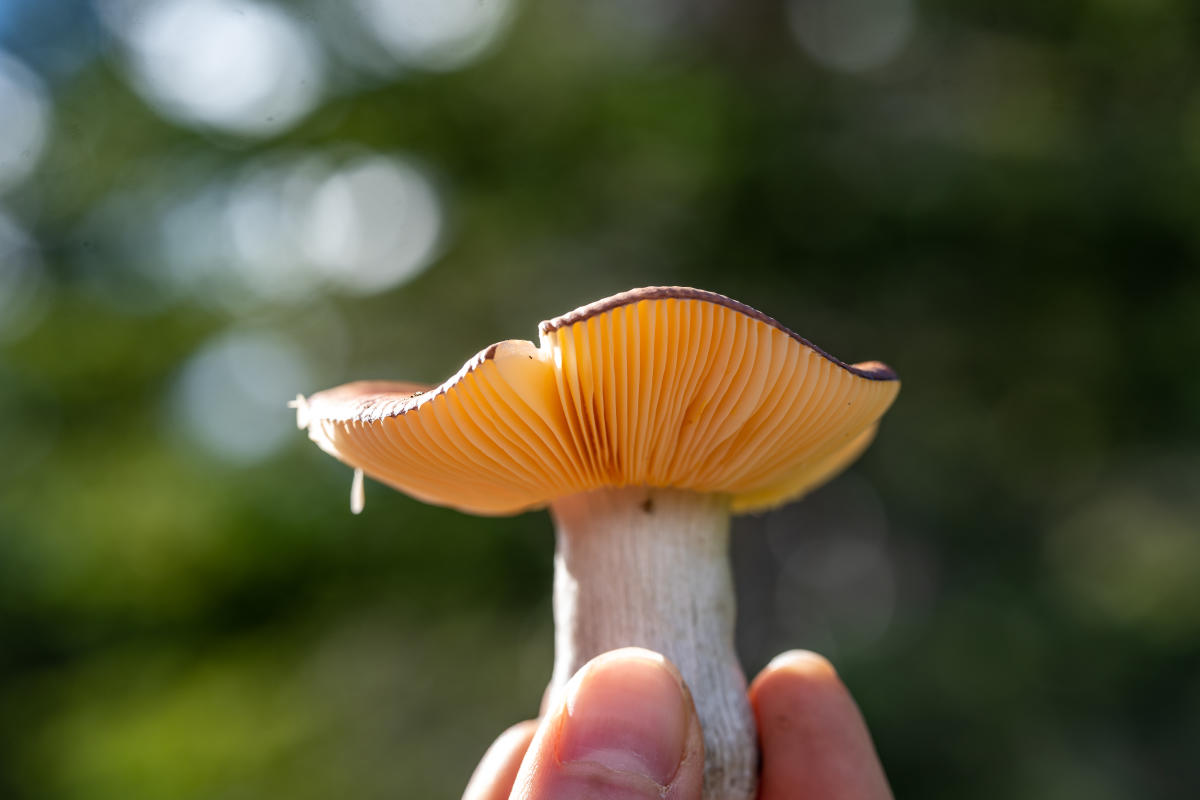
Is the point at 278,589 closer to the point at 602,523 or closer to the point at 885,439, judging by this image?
the point at 885,439

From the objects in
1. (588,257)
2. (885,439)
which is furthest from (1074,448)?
(588,257)

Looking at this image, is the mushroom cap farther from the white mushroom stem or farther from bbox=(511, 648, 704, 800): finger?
bbox=(511, 648, 704, 800): finger

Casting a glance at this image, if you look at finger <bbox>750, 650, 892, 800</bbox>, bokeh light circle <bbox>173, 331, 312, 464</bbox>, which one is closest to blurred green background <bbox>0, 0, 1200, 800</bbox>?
bokeh light circle <bbox>173, 331, 312, 464</bbox>

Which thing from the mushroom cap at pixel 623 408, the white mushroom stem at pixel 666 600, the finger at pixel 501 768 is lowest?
the finger at pixel 501 768

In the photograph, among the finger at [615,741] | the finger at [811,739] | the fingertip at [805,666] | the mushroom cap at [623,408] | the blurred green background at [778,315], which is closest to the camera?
the mushroom cap at [623,408]

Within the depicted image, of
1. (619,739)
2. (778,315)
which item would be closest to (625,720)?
(619,739)

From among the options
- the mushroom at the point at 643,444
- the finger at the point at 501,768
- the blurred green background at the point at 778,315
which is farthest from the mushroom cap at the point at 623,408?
the blurred green background at the point at 778,315

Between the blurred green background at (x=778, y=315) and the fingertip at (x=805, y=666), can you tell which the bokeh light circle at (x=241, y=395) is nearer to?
the blurred green background at (x=778, y=315)
